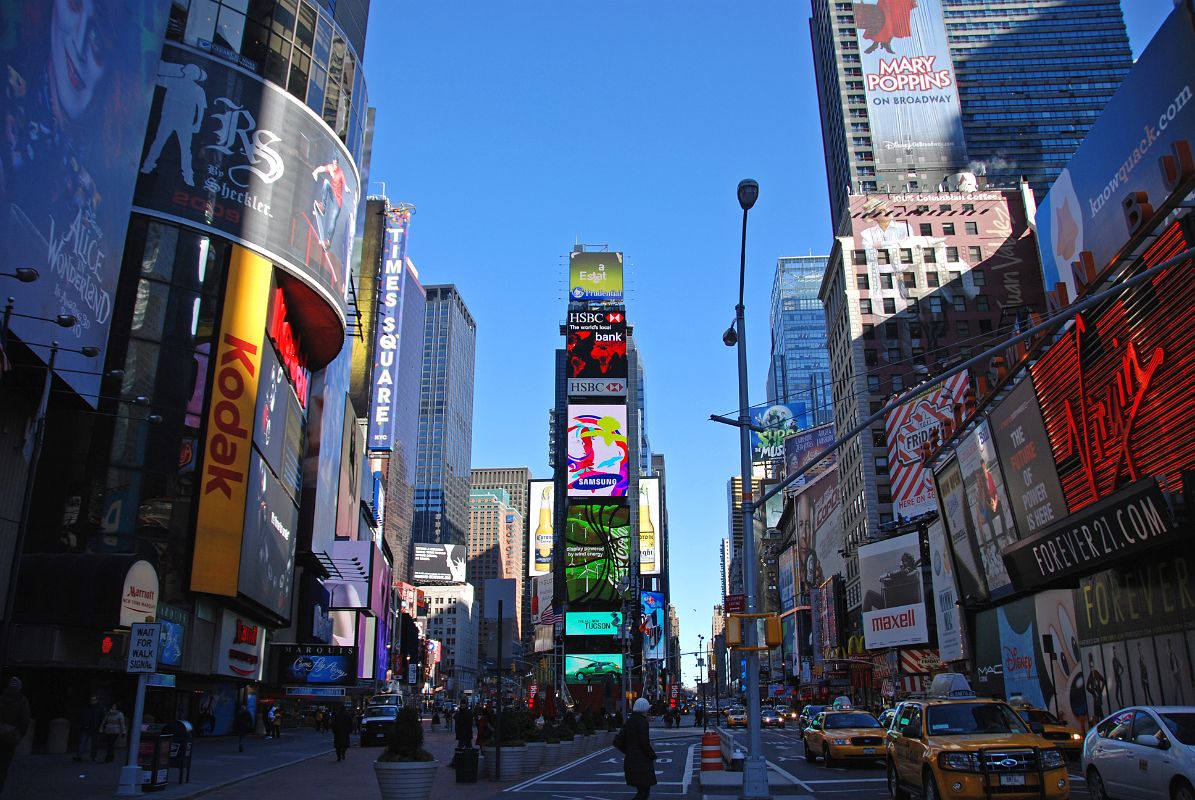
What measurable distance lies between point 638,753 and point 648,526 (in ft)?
449

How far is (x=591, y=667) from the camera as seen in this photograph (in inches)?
3642

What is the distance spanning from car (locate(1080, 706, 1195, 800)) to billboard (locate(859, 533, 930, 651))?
56543mm

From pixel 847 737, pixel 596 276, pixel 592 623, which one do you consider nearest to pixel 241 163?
pixel 847 737

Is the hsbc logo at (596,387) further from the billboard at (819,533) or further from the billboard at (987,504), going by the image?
the billboard at (987,504)

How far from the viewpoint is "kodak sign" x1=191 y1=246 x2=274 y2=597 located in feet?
126

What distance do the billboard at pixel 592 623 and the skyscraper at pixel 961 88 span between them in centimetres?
6932

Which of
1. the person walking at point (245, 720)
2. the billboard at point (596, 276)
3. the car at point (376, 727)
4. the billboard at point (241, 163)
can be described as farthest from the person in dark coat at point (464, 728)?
the billboard at point (596, 276)

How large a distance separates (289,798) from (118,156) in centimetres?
2439

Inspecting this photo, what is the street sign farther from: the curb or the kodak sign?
the kodak sign

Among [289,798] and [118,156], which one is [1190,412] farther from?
[118,156]

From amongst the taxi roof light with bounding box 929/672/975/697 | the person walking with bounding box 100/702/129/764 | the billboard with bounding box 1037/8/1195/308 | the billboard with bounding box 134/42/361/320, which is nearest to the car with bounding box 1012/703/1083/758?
the taxi roof light with bounding box 929/672/975/697

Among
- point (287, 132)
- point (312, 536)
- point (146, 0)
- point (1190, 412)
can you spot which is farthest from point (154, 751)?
point (312, 536)

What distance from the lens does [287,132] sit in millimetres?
44812

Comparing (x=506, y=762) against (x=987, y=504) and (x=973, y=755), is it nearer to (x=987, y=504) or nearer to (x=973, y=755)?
(x=973, y=755)
